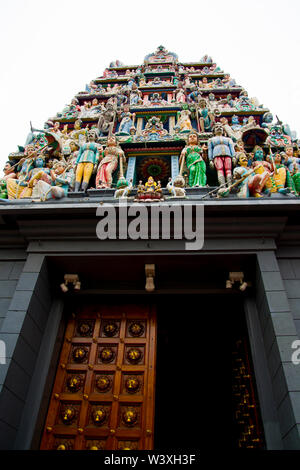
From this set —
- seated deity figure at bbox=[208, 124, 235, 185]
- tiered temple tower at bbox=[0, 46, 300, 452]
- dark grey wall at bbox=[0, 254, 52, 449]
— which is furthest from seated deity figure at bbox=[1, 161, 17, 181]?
seated deity figure at bbox=[208, 124, 235, 185]

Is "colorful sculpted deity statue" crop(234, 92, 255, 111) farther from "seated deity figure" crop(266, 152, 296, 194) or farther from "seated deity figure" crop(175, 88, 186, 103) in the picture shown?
"seated deity figure" crop(266, 152, 296, 194)

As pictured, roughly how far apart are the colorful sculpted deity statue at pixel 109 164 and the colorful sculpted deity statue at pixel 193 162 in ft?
6.76

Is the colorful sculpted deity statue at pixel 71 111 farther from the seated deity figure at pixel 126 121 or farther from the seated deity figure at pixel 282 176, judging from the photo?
the seated deity figure at pixel 282 176

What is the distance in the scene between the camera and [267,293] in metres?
5.76

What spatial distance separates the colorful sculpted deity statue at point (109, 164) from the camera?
9539mm

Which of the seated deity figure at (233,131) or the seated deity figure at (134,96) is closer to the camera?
the seated deity figure at (233,131)

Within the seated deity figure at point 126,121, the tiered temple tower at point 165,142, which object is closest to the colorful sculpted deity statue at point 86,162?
the tiered temple tower at point 165,142

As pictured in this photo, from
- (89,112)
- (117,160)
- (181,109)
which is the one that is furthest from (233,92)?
(117,160)

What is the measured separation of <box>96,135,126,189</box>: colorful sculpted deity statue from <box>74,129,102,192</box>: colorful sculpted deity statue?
0.76 ft

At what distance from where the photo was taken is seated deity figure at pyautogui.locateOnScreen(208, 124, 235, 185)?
30.7ft

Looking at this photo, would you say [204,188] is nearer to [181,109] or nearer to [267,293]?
[267,293]

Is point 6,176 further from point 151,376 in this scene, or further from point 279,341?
point 279,341

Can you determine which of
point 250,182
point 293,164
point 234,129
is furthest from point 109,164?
point 293,164

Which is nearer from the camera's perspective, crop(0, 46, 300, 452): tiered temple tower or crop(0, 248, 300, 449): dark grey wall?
crop(0, 248, 300, 449): dark grey wall
